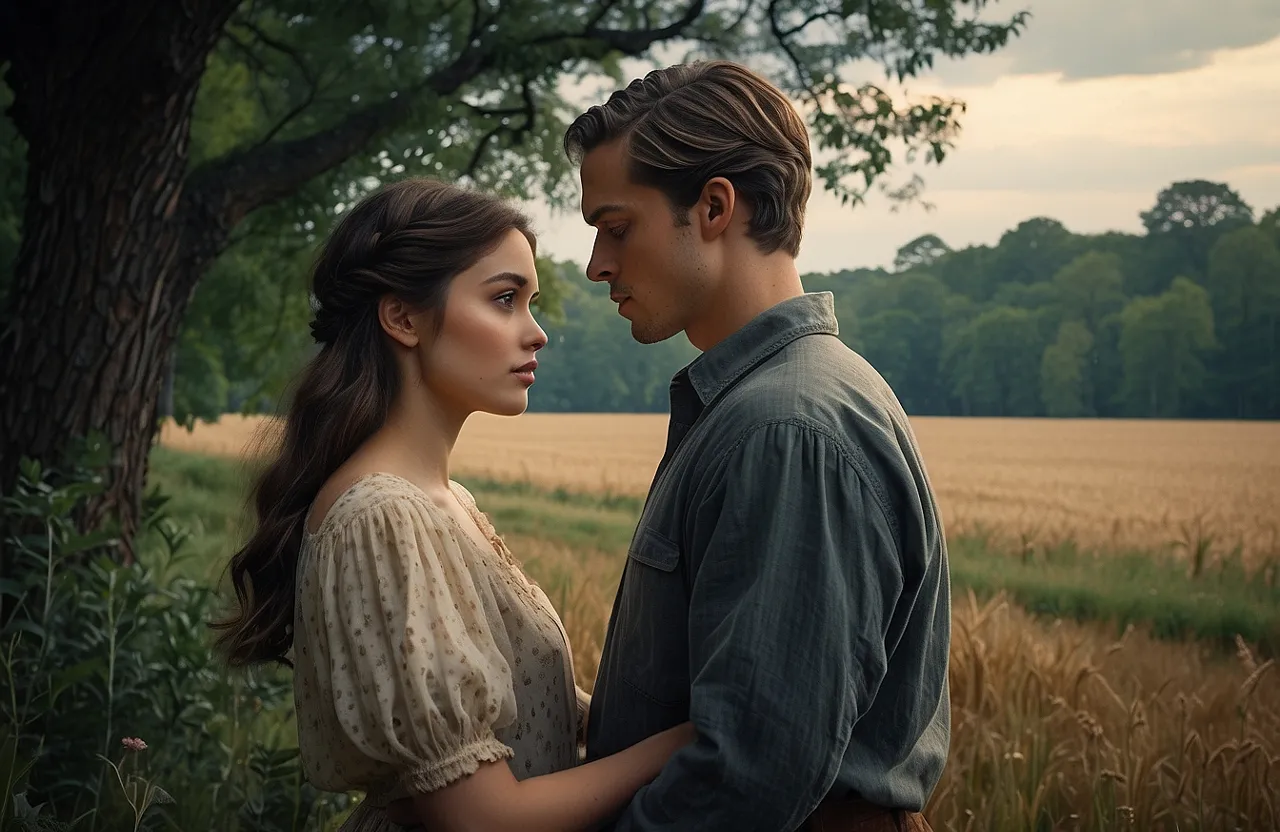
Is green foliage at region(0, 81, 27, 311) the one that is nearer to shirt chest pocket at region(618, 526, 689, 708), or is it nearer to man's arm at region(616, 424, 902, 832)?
shirt chest pocket at region(618, 526, 689, 708)

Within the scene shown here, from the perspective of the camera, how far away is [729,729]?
5.47ft

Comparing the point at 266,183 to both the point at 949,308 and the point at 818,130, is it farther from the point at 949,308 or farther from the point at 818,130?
the point at 949,308

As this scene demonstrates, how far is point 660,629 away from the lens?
1.92 m

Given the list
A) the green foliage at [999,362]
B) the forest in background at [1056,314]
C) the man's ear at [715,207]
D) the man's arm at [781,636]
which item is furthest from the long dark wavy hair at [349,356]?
the green foliage at [999,362]

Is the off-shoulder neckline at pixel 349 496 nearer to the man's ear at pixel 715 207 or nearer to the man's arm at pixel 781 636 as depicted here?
the man's arm at pixel 781 636

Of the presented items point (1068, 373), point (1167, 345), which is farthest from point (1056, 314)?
point (1167, 345)

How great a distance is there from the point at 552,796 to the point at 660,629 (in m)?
0.33

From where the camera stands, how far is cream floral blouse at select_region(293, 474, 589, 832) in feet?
6.05

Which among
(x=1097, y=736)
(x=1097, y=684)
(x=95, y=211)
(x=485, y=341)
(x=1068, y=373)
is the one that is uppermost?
(x=95, y=211)

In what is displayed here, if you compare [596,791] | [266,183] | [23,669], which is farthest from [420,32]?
[596,791]

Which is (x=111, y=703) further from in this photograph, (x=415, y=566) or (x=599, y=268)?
(x=599, y=268)

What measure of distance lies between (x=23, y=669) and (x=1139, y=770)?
3.97 m

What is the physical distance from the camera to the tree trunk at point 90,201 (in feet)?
16.3

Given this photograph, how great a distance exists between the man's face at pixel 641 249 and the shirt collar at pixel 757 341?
100mm
